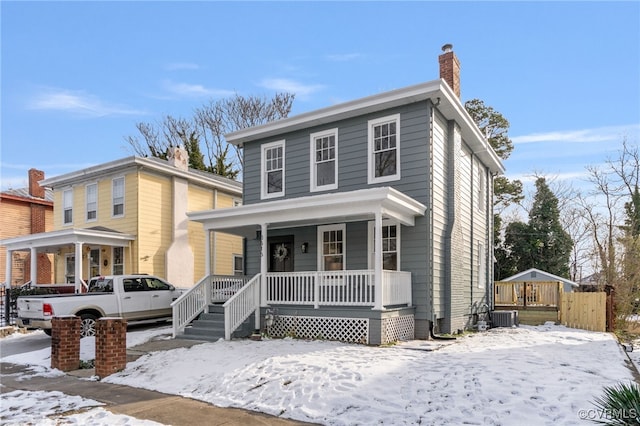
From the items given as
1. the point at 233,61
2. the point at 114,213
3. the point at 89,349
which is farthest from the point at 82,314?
the point at 233,61

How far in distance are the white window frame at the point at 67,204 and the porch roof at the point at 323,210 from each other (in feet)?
34.7

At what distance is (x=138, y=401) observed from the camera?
23.6ft

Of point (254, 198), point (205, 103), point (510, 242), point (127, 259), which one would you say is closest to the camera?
point (254, 198)

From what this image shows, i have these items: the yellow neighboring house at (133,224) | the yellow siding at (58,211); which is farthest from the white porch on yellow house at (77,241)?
the yellow siding at (58,211)

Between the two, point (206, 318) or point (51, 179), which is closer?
point (206, 318)

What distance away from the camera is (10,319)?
16.9m

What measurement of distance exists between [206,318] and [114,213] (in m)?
8.72

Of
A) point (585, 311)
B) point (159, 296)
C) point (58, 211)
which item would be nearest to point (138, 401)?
point (159, 296)

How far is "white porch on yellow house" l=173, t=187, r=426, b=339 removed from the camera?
35.4 feet

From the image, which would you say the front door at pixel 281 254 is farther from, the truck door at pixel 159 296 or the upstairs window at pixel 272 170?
the truck door at pixel 159 296

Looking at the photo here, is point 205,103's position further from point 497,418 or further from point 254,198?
point 497,418

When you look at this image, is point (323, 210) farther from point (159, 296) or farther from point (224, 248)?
point (224, 248)

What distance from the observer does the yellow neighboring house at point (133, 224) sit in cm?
1847

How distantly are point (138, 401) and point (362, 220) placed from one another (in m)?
7.30
